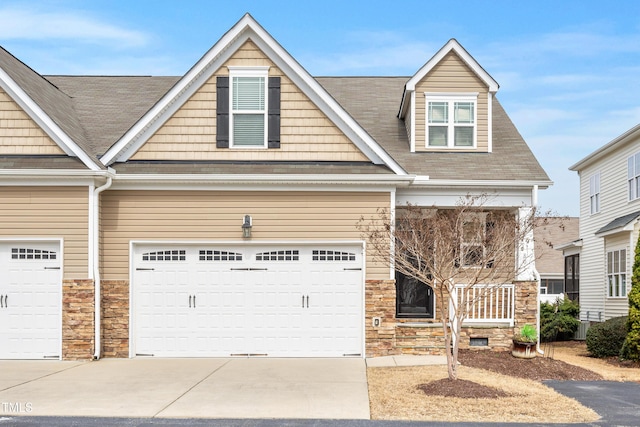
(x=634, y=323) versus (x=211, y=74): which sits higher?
(x=211, y=74)

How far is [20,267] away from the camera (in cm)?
1636

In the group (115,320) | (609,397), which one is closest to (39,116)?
(115,320)

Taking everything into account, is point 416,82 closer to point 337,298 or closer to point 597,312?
point 337,298

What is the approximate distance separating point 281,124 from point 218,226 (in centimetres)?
267

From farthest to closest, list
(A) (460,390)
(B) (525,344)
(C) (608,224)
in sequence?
(C) (608,224) → (B) (525,344) → (A) (460,390)

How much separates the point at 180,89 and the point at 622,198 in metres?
15.8

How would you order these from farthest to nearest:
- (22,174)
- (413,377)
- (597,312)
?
(597,312) < (22,174) < (413,377)

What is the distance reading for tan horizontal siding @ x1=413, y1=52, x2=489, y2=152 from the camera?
1881cm

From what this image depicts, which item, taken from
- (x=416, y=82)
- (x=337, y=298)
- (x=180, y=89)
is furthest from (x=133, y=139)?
(x=416, y=82)

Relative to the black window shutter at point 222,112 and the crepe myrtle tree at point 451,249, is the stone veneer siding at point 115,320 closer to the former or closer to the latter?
the black window shutter at point 222,112

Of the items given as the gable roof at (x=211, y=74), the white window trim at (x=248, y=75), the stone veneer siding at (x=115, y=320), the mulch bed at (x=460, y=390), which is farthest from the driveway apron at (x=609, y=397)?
the stone veneer siding at (x=115, y=320)

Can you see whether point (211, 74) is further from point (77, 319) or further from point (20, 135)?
point (77, 319)

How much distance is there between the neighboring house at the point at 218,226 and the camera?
16219 mm

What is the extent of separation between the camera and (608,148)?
2608cm
